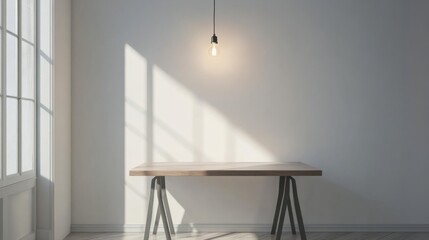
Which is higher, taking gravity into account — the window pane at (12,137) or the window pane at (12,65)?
the window pane at (12,65)

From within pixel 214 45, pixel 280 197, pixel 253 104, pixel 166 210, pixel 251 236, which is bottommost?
pixel 251 236

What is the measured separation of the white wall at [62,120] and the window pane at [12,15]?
1.50 ft

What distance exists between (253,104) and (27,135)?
208 cm

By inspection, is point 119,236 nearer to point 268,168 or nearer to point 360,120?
point 268,168

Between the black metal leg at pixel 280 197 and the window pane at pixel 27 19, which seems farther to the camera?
the black metal leg at pixel 280 197

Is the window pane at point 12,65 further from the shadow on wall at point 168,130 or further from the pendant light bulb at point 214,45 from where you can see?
the pendant light bulb at point 214,45

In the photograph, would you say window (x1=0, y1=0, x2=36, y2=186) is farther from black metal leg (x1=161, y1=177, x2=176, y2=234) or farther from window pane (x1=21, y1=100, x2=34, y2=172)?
black metal leg (x1=161, y1=177, x2=176, y2=234)

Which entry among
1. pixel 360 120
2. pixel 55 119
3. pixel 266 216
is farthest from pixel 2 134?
pixel 360 120

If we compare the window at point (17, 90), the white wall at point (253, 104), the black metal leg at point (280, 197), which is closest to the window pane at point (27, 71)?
the window at point (17, 90)

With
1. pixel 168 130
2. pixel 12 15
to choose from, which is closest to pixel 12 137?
pixel 12 15

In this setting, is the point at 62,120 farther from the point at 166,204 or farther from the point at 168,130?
the point at 166,204

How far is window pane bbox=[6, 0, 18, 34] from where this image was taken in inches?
120

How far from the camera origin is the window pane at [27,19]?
3318 mm

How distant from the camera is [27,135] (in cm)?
339
